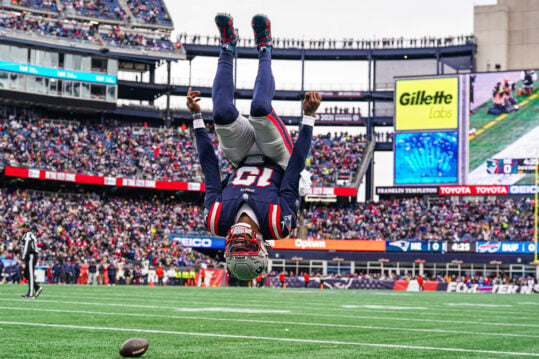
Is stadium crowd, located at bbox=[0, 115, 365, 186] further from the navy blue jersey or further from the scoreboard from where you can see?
the navy blue jersey

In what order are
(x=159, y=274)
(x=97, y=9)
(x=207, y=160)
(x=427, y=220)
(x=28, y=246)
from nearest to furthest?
(x=207, y=160)
(x=28, y=246)
(x=159, y=274)
(x=427, y=220)
(x=97, y=9)

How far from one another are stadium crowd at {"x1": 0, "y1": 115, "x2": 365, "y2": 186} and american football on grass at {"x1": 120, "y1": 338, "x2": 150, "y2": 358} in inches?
1683

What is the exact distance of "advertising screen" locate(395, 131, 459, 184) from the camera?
4959 centimetres

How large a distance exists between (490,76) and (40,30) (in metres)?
30.2

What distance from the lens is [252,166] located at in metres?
7.94

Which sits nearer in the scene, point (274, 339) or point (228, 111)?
point (228, 111)

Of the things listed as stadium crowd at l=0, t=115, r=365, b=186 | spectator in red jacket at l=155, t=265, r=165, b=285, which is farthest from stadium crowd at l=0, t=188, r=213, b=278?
stadium crowd at l=0, t=115, r=365, b=186

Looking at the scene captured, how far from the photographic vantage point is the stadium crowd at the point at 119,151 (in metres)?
50.9

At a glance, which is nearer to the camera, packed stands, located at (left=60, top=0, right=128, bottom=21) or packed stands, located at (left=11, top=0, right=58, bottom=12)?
packed stands, located at (left=11, top=0, right=58, bottom=12)

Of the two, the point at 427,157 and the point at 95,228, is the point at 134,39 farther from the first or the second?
the point at 427,157

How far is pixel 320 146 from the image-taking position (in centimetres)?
6253

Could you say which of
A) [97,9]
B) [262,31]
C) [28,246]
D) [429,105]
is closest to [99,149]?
[97,9]

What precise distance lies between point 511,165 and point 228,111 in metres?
44.0

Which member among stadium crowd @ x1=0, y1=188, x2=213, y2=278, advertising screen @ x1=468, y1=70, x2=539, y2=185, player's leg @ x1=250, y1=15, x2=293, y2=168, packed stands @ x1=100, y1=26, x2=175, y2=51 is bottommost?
stadium crowd @ x1=0, y1=188, x2=213, y2=278
